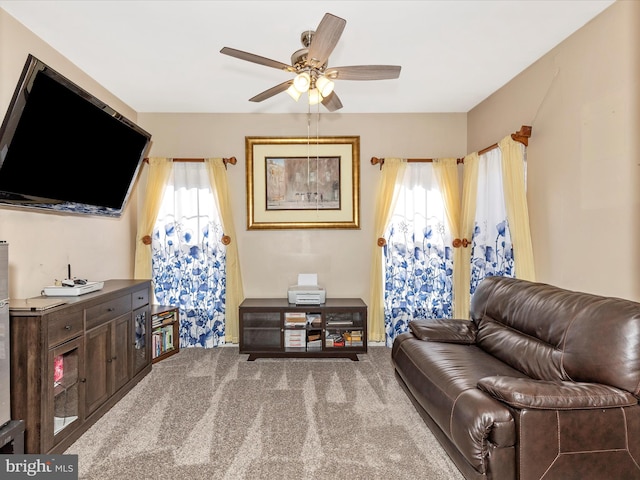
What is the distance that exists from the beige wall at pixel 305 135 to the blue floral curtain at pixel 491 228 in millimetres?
821

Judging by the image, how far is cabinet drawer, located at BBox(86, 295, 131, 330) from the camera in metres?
2.59

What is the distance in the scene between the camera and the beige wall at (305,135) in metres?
4.36

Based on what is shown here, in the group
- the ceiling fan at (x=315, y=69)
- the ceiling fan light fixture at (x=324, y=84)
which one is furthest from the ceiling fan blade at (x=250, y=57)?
the ceiling fan light fixture at (x=324, y=84)

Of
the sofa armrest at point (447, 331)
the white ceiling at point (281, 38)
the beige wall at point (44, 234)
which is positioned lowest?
the sofa armrest at point (447, 331)

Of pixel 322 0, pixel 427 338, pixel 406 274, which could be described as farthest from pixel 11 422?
pixel 406 274

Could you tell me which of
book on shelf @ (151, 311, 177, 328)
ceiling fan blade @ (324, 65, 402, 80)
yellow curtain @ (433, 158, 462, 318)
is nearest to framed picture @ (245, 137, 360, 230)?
yellow curtain @ (433, 158, 462, 318)

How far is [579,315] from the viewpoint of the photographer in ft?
Result: 6.82

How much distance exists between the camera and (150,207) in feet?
13.9

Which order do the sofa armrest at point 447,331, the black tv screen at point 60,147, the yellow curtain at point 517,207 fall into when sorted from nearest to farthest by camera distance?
the black tv screen at point 60,147, the sofa armrest at point 447,331, the yellow curtain at point 517,207

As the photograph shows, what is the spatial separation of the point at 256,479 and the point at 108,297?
1.72 metres

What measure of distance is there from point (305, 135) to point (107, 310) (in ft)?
9.04

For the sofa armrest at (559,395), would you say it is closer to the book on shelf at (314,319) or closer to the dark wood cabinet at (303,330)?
the dark wood cabinet at (303,330)

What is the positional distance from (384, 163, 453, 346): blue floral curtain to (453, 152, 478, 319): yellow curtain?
8cm

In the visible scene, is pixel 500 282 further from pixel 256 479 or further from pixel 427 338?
pixel 256 479
